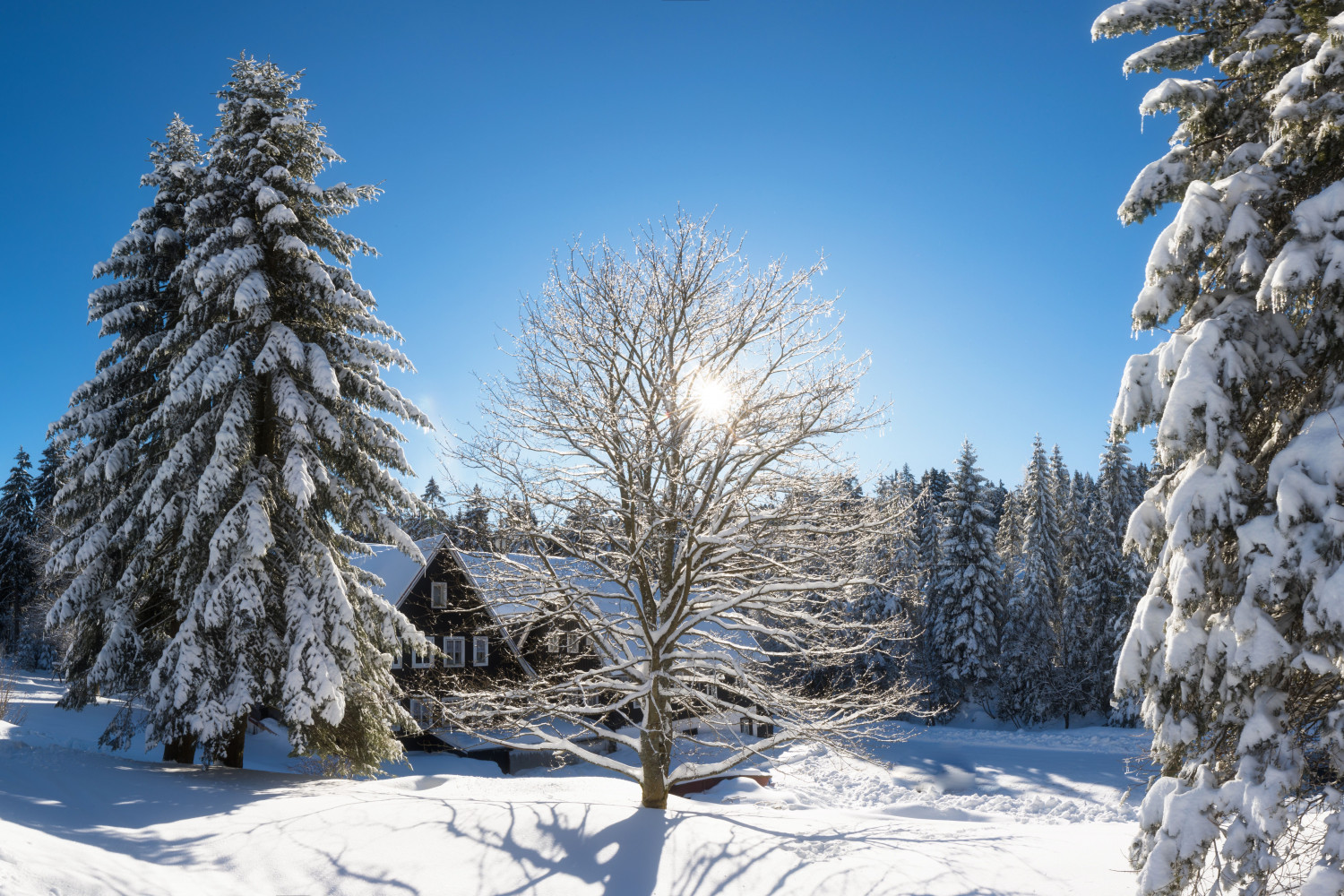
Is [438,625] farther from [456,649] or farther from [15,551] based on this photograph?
[15,551]

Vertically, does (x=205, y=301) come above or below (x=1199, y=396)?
above

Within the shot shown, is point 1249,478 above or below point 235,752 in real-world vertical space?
above

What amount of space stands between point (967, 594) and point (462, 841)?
41596 mm

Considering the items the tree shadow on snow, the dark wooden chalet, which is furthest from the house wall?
the tree shadow on snow

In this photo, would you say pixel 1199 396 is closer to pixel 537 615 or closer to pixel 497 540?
pixel 537 615

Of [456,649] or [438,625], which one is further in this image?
[456,649]

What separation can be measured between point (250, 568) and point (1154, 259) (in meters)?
13.8

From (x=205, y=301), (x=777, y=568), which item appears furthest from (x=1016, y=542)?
(x=205, y=301)

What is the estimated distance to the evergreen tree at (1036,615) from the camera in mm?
44500

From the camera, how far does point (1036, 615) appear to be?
46469 millimetres

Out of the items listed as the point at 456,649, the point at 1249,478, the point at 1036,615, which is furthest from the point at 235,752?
the point at 1036,615

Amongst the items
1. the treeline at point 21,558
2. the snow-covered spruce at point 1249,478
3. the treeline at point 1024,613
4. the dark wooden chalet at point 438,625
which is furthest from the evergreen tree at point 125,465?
the treeline at point 21,558

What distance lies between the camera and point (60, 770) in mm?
11781

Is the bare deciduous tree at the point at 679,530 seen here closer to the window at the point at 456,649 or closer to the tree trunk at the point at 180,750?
the tree trunk at the point at 180,750
